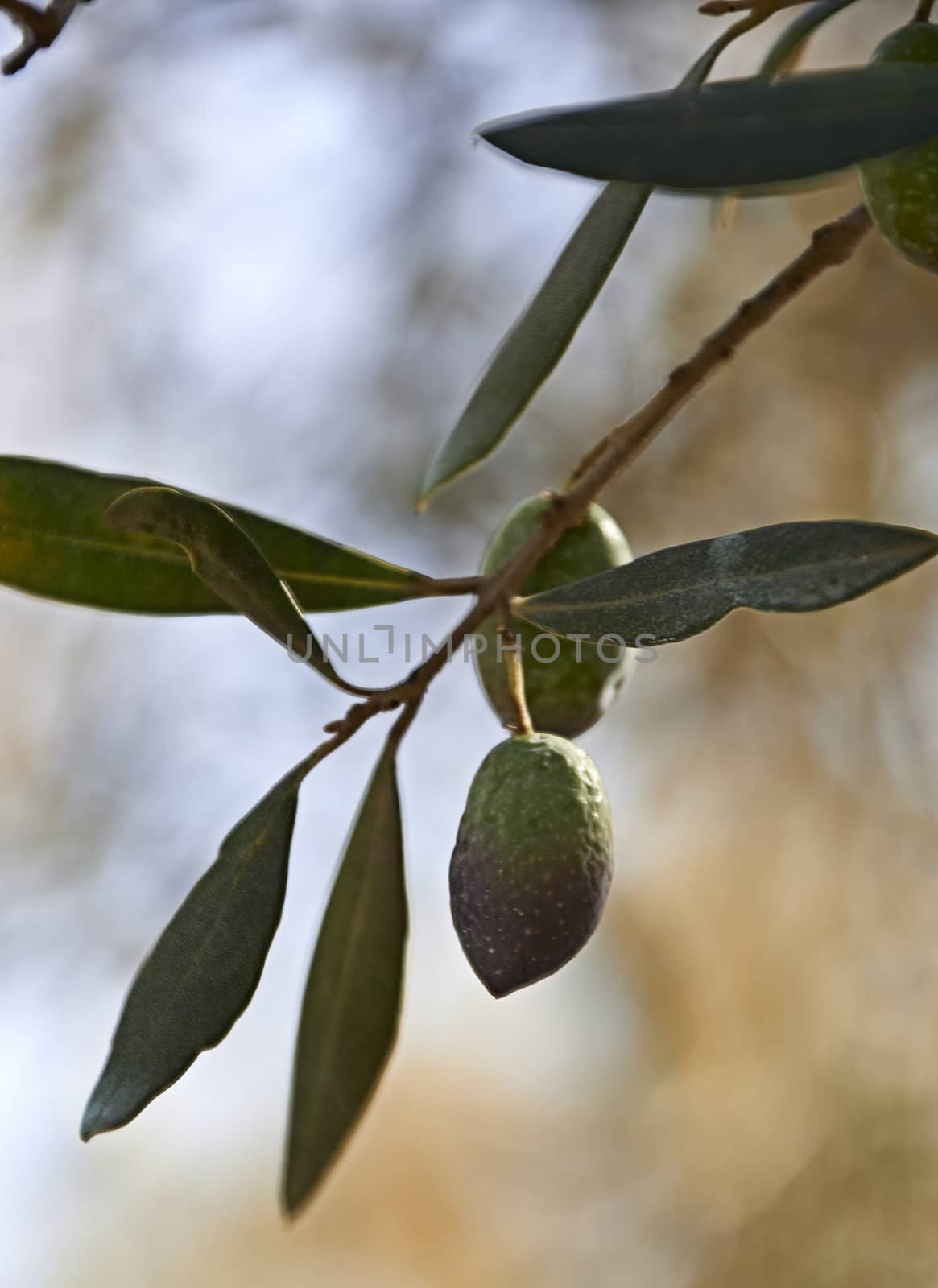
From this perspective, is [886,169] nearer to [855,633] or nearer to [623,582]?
[623,582]

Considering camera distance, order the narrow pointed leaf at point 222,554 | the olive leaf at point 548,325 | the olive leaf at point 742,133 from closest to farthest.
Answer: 1. the olive leaf at point 742,133
2. the narrow pointed leaf at point 222,554
3. the olive leaf at point 548,325

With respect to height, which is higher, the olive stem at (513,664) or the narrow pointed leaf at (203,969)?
the olive stem at (513,664)

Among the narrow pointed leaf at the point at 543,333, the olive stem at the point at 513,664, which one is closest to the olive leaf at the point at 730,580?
the olive stem at the point at 513,664

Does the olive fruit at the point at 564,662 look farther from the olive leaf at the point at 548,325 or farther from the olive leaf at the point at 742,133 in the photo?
→ the olive leaf at the point at 742,133

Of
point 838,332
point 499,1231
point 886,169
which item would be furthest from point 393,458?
point 886,169

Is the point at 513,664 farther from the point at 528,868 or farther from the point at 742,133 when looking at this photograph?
the point at 742,133

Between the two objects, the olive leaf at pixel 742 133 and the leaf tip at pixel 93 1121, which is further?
the leaf tip at pixel 93 1121
